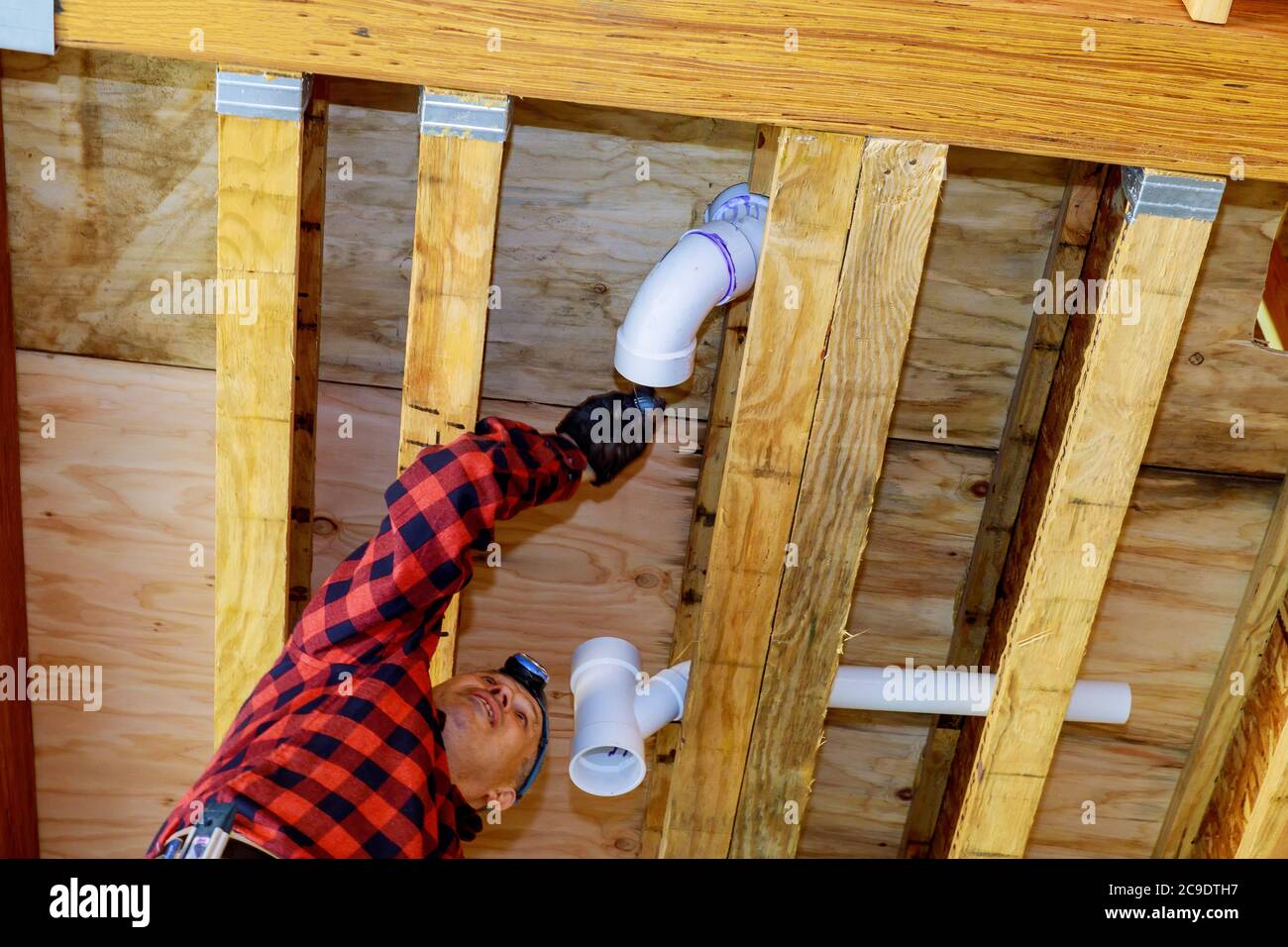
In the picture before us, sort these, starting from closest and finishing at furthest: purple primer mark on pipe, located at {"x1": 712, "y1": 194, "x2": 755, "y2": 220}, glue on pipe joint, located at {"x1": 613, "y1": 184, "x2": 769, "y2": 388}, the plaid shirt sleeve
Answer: the plaid shirt sleeve < glue on pipe joint, located at {"x1": 613, "y1": 184, "x2": 769, "y2": 388} < purple primer mark on pipe, located at {"x1": 712, "y1": 194, "x2": 755, "y2": 220}

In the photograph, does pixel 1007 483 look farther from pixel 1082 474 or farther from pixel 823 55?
pixel 823 55

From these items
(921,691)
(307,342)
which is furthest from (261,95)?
(921,691)

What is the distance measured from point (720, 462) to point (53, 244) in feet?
3.30

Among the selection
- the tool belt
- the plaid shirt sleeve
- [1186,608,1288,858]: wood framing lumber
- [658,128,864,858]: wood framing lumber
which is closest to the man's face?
the plaid shirt sleeve

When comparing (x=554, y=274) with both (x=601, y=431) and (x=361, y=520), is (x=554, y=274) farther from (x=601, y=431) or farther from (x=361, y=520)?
(x=361, y=520)

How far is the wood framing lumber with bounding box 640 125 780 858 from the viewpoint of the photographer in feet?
5.69

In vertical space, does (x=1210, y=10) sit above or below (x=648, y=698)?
above

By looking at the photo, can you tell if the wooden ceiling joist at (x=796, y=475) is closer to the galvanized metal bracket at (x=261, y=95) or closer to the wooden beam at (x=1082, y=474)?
the wooden beam at (x=1082, y=474)

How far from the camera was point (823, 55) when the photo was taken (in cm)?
137

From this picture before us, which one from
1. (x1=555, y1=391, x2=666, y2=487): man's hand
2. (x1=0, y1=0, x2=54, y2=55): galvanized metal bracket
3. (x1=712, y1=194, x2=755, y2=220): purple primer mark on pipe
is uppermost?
(x1=0, y1=0, x2=54, y2=55): galvanized metal bracket

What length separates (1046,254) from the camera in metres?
1.82

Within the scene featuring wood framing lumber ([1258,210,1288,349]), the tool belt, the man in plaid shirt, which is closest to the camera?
the tool belt

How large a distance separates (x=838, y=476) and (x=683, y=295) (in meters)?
0.30

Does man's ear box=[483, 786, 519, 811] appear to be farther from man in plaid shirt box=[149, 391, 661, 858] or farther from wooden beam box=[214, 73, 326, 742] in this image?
wooden beam box=[214, 73, 326, 742]
